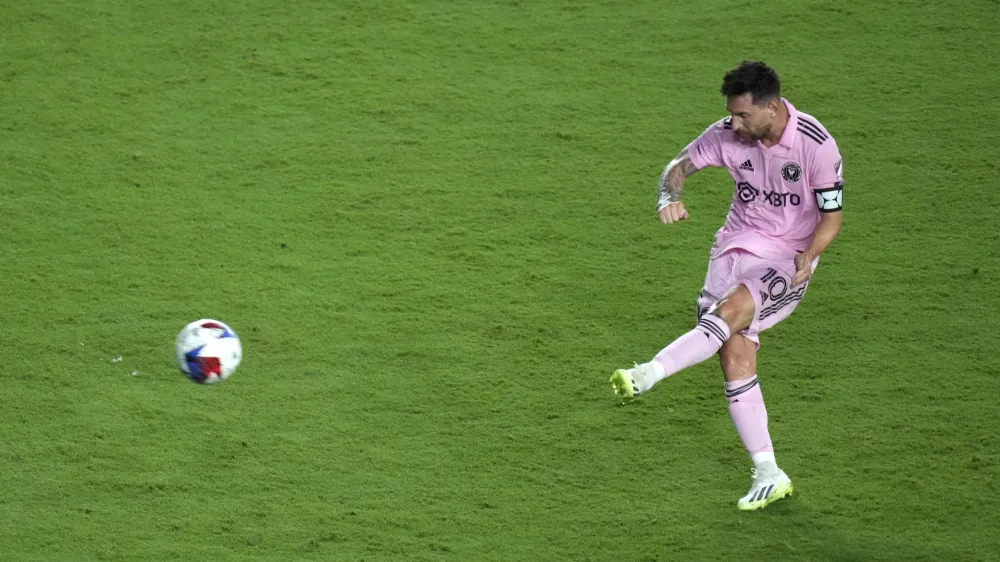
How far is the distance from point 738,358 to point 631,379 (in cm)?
47

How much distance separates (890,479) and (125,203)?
3.76 metres

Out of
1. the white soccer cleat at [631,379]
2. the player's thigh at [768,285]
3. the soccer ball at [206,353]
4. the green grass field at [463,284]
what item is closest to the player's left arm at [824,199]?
the player's thigh at [768,285]

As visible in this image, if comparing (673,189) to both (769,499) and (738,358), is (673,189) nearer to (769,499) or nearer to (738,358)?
(738,358)

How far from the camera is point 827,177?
4.23 metres

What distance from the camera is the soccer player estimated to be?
4.19 m

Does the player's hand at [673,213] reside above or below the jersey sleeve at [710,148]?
below

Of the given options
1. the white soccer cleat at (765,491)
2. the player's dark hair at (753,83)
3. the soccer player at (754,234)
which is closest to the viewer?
the player's dark hair at (753,83)

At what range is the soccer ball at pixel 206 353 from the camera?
4.61 m

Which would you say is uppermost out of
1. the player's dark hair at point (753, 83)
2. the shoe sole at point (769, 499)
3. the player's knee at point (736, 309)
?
the player's dark hair at point (753, 83)

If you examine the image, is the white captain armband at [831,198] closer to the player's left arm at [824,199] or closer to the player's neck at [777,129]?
the player's left arm at [824,199]

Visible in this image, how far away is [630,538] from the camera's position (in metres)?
4.27

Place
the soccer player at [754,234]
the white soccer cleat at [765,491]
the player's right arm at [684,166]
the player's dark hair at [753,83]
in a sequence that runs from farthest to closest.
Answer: the player's right arm at [684,166] < the white soccer cleat at [765,491] < the soccer player at [754,234] < the player's dark hair at [753,83]

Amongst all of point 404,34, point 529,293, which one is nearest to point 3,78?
point 404,34

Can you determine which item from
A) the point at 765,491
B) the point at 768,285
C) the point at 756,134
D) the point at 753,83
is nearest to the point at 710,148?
the point at 756,134
